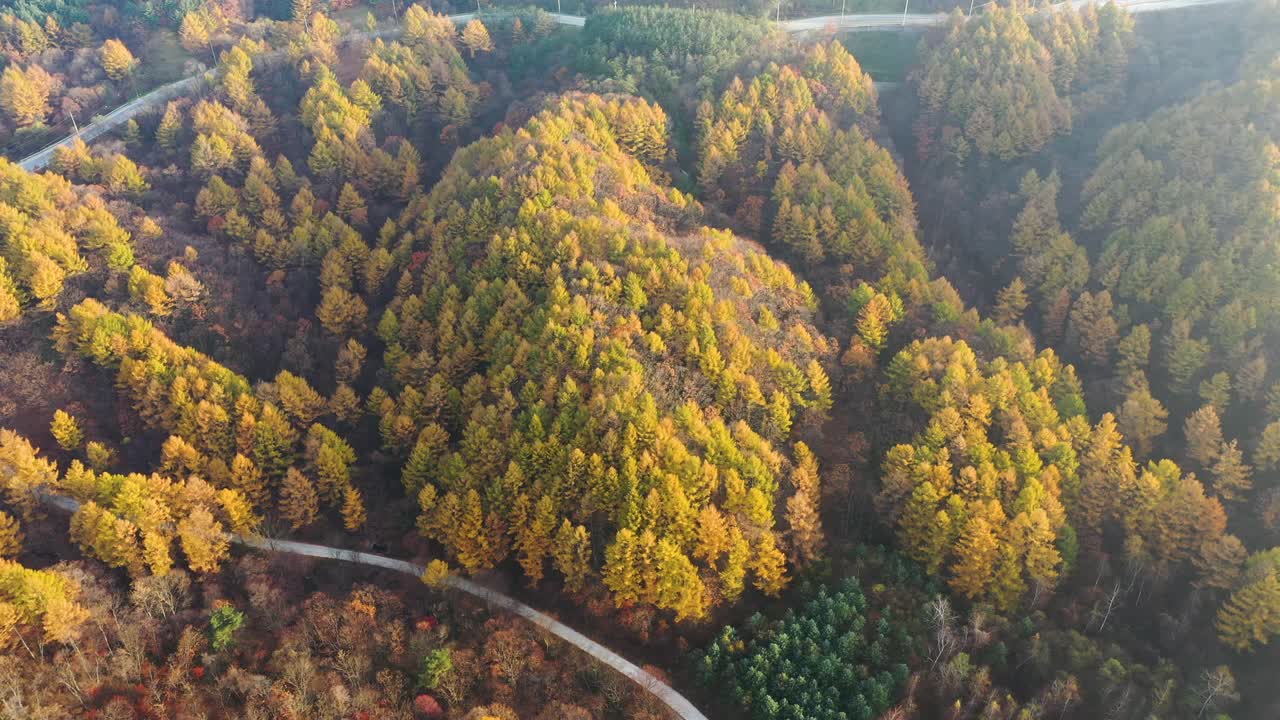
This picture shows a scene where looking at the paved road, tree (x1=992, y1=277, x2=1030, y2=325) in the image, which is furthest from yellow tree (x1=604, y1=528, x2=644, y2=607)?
the paved road

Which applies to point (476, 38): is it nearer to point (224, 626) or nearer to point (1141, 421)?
point (224, 626)

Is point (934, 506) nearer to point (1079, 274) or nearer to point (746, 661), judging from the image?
point (746, 661)

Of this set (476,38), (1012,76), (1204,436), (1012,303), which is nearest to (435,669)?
(1204,436)

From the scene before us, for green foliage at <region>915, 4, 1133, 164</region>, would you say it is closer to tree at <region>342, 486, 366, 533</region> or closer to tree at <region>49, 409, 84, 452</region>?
tree at <region>342, 486, 366, 533</region>

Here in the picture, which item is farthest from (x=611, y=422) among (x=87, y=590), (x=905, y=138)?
(x=905, y=138)

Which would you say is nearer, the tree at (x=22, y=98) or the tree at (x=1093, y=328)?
the tree at (x=1093, y=328)

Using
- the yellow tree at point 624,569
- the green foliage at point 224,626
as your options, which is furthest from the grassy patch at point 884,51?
the green foliage at point 224,626

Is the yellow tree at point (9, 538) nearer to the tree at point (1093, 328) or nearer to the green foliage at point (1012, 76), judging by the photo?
the tree at point (1093, 328)
